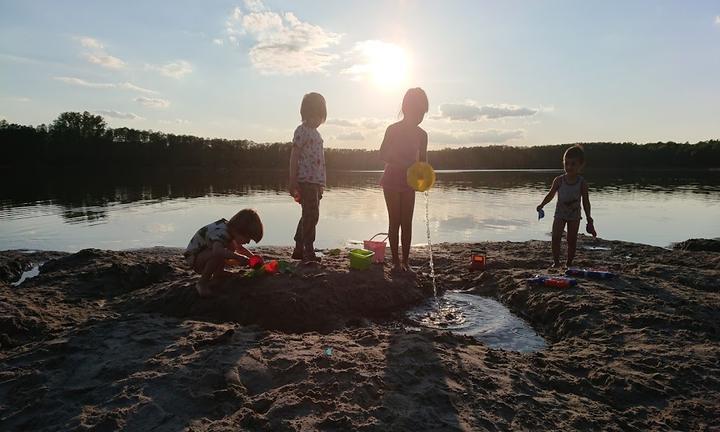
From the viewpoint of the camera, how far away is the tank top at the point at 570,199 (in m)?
6.98

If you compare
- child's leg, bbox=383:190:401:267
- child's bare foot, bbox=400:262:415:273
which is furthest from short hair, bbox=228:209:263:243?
child's bare foot, bbox=400:262:415:273

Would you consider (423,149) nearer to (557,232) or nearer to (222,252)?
(557,232)

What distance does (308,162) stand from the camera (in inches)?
224

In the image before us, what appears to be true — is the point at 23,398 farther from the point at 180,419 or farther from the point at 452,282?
the point at 452,282

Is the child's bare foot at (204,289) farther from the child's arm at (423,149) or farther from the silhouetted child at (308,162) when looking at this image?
the child's arm at (423,149)

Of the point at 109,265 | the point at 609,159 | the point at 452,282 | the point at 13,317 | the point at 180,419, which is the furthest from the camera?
the point at 609,159

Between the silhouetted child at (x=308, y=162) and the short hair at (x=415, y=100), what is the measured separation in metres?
1.19

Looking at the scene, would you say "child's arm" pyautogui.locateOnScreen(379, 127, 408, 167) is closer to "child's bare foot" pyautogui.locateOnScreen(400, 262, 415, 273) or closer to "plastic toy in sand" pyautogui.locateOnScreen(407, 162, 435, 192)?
"plastic toy in sand" pyautogui.locateOnScreen(407, 162, 435, 192)

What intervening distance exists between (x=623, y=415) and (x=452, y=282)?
155 inches

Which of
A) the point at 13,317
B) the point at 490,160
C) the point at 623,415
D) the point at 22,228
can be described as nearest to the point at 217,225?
the point at 13,317

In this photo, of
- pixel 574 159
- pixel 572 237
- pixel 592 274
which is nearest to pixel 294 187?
pixel 592 274

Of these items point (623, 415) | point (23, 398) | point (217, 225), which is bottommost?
point (623, 415)

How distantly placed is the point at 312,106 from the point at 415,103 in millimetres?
1475

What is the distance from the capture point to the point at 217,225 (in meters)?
5.05
